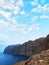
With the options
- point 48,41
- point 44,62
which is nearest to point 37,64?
point 44,62

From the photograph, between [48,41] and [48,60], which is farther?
[48,41]

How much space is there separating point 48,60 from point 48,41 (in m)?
141

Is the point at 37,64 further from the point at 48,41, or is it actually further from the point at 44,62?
the point at 48,41

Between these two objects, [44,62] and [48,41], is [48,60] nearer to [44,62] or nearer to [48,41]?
[44,62]

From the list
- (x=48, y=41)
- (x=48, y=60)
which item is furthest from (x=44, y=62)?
(x=48, y=41)

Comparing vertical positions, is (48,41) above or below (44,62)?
above

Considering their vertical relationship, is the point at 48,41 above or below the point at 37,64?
above

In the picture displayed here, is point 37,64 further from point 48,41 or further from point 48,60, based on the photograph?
point 48,41

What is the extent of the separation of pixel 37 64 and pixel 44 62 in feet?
3.46

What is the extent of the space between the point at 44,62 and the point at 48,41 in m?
142

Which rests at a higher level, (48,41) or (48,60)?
(48,41)

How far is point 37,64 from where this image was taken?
23.9 metres

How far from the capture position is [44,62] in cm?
2411

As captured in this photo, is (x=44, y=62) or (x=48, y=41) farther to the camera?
(x=48, y=41)
